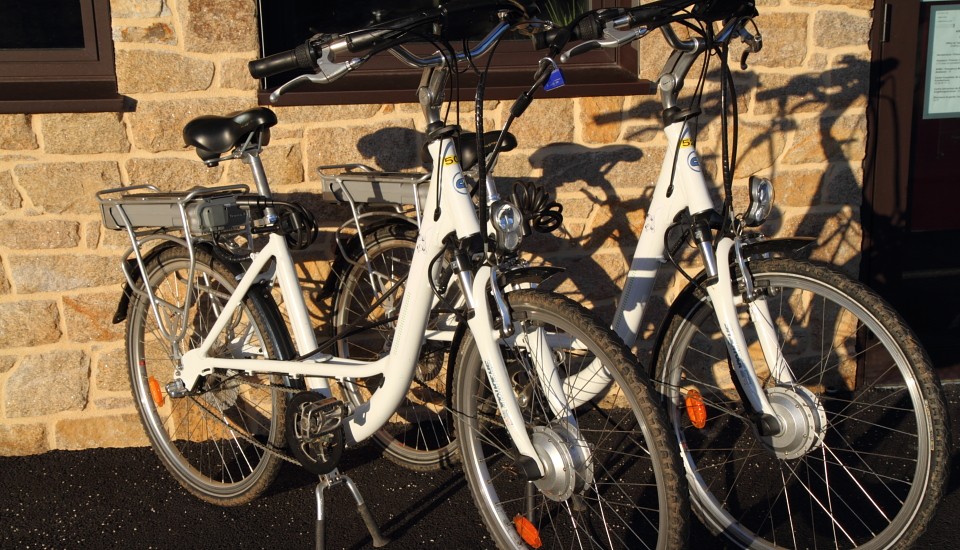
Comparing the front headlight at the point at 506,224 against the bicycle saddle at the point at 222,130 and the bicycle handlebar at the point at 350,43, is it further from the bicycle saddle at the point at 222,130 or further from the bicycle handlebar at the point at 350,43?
the bicycle saddle at the point at 222,130

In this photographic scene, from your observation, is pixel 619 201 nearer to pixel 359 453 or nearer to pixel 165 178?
pixel 359 453

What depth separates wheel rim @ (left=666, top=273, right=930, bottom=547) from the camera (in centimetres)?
265

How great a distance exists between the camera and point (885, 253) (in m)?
4.20

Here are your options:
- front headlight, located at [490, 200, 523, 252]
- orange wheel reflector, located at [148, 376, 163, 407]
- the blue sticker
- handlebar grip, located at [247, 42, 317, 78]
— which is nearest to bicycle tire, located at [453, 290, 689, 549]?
front headlight, located at [490, 200, 523, 252]

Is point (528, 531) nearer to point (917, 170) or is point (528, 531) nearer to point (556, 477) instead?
point (556, 477)

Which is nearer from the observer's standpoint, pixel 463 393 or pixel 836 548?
pixel 463 393

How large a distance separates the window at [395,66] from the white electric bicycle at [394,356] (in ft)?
2.32

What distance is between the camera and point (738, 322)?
270 centimetres

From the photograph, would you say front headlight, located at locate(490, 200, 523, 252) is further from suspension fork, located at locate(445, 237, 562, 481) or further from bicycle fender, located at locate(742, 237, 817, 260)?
bicycle fender, located at locate(742, 237, 817, 260)

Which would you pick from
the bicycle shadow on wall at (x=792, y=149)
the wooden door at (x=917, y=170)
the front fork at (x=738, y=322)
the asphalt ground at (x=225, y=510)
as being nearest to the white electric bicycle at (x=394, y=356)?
the asphalt ground at (x=225, y=510)

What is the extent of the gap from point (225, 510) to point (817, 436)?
209cm

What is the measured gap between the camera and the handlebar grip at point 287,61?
2.38 m

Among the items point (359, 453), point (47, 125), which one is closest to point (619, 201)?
point (359, 453)

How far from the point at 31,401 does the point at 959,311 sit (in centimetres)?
413
